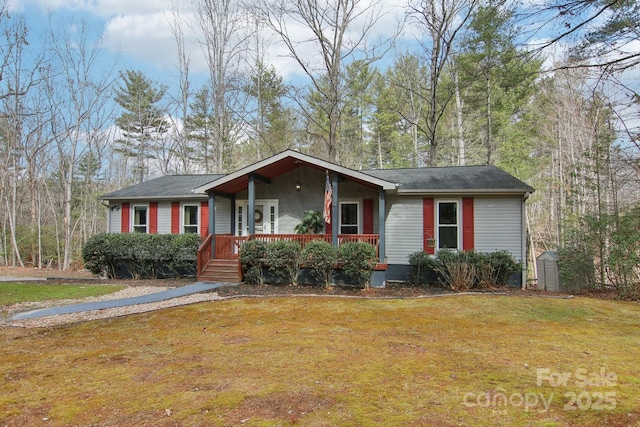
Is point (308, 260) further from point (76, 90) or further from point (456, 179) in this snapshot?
point (76, 90)

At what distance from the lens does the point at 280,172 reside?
1255cm

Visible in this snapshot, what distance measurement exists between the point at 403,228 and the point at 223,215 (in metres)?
6.52

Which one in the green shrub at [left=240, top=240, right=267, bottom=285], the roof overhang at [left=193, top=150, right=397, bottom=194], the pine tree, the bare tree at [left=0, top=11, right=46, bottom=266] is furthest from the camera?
the pine tree

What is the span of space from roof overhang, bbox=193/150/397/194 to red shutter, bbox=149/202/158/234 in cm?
321

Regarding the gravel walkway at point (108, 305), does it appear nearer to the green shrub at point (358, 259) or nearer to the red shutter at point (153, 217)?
the green shrub at point (358, 259)

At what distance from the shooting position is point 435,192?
36.4 feet

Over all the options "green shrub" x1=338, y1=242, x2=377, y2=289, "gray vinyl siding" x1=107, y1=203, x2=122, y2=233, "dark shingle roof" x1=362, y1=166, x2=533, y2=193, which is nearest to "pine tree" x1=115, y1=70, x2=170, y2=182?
"gray vinyl siding" x1=107, y1=203, x2=122, y2=233

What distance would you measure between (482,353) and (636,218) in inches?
289

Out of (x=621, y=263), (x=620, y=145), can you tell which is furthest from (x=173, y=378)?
(x=620, y=145)

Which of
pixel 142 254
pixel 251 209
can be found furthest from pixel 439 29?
pixel 142 254

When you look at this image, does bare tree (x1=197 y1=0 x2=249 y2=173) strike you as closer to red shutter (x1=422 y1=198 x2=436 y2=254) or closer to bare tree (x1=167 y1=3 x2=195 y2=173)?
bare tree (x1=167 y1=3 x2=195 y2=173)

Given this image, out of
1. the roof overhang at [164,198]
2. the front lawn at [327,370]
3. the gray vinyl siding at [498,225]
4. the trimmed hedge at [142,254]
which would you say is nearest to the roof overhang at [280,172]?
the roof overhang at [164,198]

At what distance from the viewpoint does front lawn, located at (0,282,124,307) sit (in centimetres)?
849

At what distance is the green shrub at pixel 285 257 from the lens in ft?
33.6
